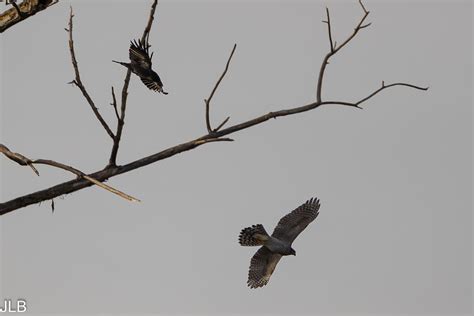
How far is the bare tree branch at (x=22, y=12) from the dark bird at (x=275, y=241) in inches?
210

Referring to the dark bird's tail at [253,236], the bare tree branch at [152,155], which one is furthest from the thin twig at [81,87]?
the dark bird's tail at [253,236]

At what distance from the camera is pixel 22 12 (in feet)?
19.2

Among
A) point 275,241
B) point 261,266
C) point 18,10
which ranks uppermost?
point 275,241

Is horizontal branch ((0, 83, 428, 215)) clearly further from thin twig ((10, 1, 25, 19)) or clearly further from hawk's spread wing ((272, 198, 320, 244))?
hawk's spread wing ((272, 198, 320, 244))

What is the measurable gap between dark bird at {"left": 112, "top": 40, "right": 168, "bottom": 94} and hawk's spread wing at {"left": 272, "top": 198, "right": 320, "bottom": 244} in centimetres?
364

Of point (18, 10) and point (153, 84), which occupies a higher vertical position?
point (153, 84)

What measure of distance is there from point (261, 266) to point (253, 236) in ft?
2.16

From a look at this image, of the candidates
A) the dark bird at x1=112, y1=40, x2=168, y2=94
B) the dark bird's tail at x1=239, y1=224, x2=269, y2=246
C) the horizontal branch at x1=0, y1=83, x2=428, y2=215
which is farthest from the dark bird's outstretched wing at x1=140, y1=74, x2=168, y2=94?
the dark bird's tail at x1=239, y1=224, x2=269, y2=246

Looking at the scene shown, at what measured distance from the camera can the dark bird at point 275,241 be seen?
1088 centimetres

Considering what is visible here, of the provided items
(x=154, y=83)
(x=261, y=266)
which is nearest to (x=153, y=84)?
(x=154, y=83)

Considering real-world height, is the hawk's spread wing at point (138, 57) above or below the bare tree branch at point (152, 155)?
above

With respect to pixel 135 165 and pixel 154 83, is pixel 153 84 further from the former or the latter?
pixel 135 165

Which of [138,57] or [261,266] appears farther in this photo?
[261,266]

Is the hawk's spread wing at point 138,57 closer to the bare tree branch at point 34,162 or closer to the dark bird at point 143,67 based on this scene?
the dark bird at point 143,67
